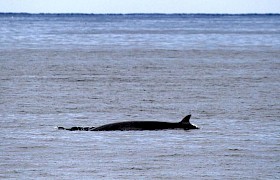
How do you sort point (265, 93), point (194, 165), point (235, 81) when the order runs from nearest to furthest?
point (194, 165) → point (265, 93) → point (235, 81)

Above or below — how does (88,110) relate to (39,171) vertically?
above

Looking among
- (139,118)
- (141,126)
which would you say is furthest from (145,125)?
(139,118)

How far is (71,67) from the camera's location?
1545 inches

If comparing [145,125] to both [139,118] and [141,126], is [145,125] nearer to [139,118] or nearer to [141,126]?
[141,126]

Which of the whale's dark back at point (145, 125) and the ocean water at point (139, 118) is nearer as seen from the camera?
the ocean water at point (139, 118)

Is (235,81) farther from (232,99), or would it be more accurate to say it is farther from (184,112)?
(184,112)

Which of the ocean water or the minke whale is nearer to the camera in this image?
the ocean water

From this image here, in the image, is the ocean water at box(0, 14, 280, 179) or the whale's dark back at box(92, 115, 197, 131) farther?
the whale's dark back at box(92, 115, 197, 131)

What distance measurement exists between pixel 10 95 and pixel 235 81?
8201 mm

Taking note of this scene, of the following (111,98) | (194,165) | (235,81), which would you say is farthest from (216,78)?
(194,165)

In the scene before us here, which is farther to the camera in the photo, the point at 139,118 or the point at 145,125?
the point at 139,118

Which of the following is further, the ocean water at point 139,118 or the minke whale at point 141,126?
the minke whale at point 141,126

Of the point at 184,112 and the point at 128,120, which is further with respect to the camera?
the point at 184,112

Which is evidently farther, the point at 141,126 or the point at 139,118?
the point at 139,118
